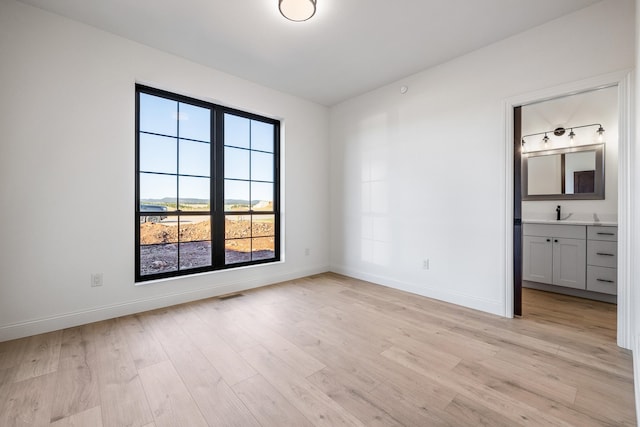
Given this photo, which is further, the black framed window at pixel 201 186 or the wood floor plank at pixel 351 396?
the black framed window at pixel 201 186

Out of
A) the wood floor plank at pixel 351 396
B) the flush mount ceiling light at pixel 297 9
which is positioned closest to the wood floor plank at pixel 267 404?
the wood floor plank at pixel 351 396

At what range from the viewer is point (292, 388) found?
5.43 ft

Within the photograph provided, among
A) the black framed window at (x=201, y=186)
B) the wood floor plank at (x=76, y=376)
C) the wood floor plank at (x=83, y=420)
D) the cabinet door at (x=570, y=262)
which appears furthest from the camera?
the cabinet door at (x=570, y=262)

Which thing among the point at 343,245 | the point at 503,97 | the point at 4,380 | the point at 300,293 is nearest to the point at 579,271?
the point at 503,97

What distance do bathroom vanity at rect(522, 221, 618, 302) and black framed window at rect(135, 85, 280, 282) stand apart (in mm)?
3536

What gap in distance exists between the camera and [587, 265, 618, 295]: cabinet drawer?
3.05 metres

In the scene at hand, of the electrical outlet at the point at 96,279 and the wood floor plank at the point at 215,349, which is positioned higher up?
the electrical outlet at the point at 96,279

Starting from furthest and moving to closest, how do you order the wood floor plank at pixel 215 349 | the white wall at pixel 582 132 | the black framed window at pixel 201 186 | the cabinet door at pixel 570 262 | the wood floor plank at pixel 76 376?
1. the white wall at pixel 582 132
2. the cabinet door at pixel 570 262
3. the black framed window at pixel 201 186
4. the wood floor plank at pixel 215 349
5. the wood floor plank at pixel 76 376

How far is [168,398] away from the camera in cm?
157

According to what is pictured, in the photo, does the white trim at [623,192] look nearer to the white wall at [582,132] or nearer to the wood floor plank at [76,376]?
the white wall at [582,132]

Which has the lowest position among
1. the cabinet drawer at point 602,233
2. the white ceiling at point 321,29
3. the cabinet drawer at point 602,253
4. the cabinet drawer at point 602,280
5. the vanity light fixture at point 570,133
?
the cabinet drawer at point 602,280

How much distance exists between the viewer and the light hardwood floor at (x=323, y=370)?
56.9 inches

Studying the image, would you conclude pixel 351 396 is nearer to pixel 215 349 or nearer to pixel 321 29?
pixel 215 349

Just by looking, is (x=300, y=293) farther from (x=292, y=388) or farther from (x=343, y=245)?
(x=292, y=388)
